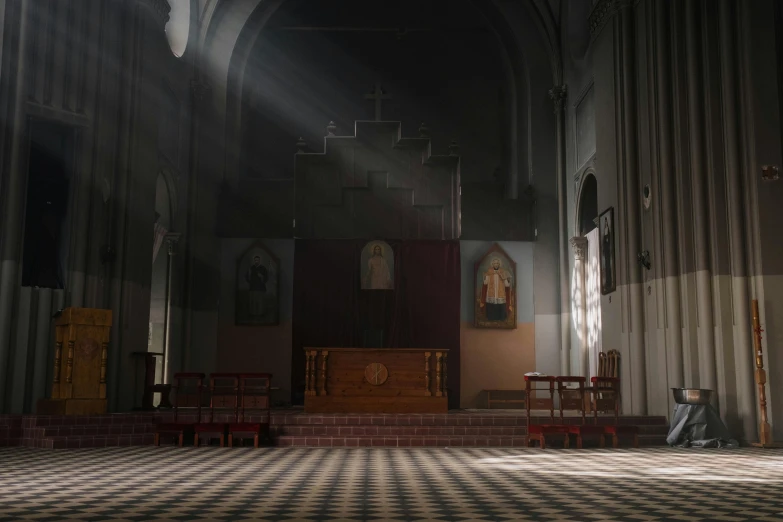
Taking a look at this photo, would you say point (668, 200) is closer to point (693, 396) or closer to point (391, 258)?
point (693, 396)

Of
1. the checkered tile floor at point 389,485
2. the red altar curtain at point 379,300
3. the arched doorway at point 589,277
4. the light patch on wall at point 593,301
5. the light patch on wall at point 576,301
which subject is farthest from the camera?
the red altar curtain at point 379,300

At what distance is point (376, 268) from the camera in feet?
60.0

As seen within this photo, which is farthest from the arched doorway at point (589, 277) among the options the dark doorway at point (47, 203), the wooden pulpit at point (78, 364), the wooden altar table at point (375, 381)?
the dark doorway at point (47, 203)

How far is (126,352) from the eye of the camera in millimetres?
13500

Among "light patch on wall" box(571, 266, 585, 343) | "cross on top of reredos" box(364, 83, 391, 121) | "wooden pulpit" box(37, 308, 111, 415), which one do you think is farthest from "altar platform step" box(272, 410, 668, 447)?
"cross on top of reredos" box(364, 83, 391, 121)

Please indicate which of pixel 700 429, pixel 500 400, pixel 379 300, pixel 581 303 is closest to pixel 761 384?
pixel 700 429

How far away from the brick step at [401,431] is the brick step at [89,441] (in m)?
1.77

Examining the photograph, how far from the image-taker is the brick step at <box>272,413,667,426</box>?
38.8 ft

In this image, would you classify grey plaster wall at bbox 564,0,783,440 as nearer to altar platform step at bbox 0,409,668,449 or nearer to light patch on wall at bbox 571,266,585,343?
altar platform step at bbox 0,409,668,449

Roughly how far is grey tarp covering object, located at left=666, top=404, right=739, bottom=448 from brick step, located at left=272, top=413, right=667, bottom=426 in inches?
38.4

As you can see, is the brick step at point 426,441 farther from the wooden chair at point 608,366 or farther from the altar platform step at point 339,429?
the wooden chair at point 608,366

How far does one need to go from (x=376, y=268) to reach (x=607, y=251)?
5503 mm

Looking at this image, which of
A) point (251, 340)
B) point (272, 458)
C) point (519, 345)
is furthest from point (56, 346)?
point (519, 345)

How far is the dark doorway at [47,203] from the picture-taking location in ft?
39.9
